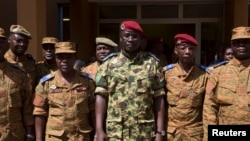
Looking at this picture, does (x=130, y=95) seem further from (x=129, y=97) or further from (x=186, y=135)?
(x=186, y=135)

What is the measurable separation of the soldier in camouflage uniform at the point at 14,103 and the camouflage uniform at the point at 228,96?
1.65 m

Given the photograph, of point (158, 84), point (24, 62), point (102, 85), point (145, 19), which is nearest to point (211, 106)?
point (158, 84)

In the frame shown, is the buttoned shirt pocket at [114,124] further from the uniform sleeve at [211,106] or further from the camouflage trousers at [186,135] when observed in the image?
the uniform sleeve at [211,106]

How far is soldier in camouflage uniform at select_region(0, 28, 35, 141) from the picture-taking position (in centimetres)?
369

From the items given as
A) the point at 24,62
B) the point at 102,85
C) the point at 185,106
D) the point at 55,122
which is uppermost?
the point at 24,62

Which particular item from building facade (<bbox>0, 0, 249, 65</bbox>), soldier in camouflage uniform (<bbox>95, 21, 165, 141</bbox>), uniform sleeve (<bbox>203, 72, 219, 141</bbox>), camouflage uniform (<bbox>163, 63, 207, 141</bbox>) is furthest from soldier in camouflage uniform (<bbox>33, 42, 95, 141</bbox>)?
building facade (<bbox>0, 0, 249, 65</bbox>)

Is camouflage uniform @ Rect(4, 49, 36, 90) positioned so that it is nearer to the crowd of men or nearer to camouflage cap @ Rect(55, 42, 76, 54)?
the crowd of men

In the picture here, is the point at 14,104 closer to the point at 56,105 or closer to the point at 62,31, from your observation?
the point at 56,105

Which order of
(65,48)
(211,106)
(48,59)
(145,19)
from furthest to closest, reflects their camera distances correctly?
(145,19) < (48,59) < (65,48) < (211,106)

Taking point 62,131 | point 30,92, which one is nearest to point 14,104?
point 30,92

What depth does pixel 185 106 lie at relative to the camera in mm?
3725

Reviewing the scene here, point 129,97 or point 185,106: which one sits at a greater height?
point 129,97

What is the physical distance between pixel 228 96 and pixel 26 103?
1.86m

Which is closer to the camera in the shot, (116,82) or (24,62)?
(116,82)
